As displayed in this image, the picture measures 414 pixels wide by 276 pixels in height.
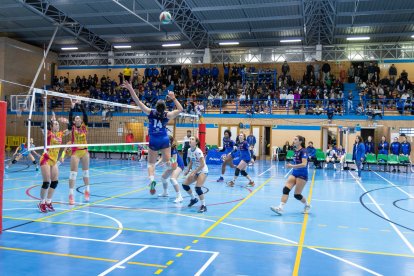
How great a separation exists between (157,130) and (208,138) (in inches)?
866

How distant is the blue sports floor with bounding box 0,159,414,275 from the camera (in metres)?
5.24

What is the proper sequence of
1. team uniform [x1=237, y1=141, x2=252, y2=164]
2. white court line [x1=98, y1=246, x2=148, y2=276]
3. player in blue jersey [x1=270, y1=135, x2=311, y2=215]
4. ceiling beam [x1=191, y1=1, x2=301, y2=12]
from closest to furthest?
white court line [x1=98, y1=246, x2=148, y2=276]
player in blue jersey [x1=270, y1=135, x2=311, y2=215]
team uniform [x1=237, y1=141, x2=252, y2=164]
ceiling beam [x1=191, y1=1, x2=301, y2=12]

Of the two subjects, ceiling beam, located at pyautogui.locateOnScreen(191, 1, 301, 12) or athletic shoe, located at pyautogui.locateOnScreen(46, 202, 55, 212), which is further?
ceiling beam, located at pyautogui.locateOnScreen(191, 1, 301, 12)

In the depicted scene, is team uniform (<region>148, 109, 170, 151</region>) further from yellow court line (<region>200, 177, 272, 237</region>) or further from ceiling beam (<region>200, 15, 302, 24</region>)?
ceiling beam (<region>200, 15, 302, 24</region>)

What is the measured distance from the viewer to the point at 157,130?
8.47 meters

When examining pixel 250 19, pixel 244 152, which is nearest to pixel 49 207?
pixel 244 152

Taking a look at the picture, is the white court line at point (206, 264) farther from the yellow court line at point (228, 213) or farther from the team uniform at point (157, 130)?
the team uniform at point (157, 130)

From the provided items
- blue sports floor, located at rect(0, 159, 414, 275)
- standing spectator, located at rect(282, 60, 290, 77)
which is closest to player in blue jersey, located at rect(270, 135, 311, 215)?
blue sports floor, located at rect(0, 159, 414, 275)

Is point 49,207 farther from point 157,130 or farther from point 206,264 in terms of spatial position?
point 206,264

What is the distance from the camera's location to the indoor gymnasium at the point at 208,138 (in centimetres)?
616

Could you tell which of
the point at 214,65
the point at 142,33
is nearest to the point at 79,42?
the point at 142,33

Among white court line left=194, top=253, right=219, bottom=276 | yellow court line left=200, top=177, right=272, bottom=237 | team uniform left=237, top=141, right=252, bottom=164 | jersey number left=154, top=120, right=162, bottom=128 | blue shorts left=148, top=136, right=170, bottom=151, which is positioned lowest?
yellow court line left=200, top=177, right=272, bottom=237

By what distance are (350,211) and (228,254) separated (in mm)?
4972

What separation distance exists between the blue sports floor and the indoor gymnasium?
4cm
